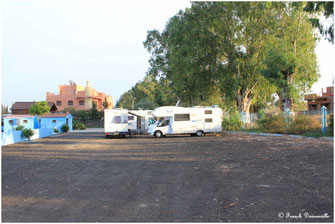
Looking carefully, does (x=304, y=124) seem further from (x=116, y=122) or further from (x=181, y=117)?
(x=116, y=122)

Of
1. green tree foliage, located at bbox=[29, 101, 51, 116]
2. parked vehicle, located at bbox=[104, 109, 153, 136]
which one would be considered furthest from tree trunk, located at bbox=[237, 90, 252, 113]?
green tree foliage, located at bbox=[29, 101, 51, 116]

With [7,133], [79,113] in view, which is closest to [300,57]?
[7,133]

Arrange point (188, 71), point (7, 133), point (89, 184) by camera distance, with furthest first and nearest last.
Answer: point (188, 71)
point (7, 133)
point (89, 184)

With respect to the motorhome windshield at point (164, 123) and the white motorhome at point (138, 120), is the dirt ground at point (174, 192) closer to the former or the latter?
the motorhome windshield at point (164, 123)

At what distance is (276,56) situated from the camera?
69.2 feet

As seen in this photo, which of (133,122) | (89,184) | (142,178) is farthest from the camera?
(133,122)

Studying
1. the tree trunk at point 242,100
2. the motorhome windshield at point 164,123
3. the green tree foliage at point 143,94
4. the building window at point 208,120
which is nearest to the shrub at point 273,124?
the building window at point 208,120

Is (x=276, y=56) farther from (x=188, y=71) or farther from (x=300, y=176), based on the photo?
(x=300, y=176)

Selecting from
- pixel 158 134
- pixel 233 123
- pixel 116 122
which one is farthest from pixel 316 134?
pixel 116 122

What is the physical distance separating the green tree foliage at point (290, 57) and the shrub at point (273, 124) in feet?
7.68

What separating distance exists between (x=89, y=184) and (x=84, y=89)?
6382 centimetres

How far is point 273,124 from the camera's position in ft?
68.0

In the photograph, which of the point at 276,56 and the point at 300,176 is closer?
the point at 300,176

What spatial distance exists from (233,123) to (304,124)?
8.84 meters
